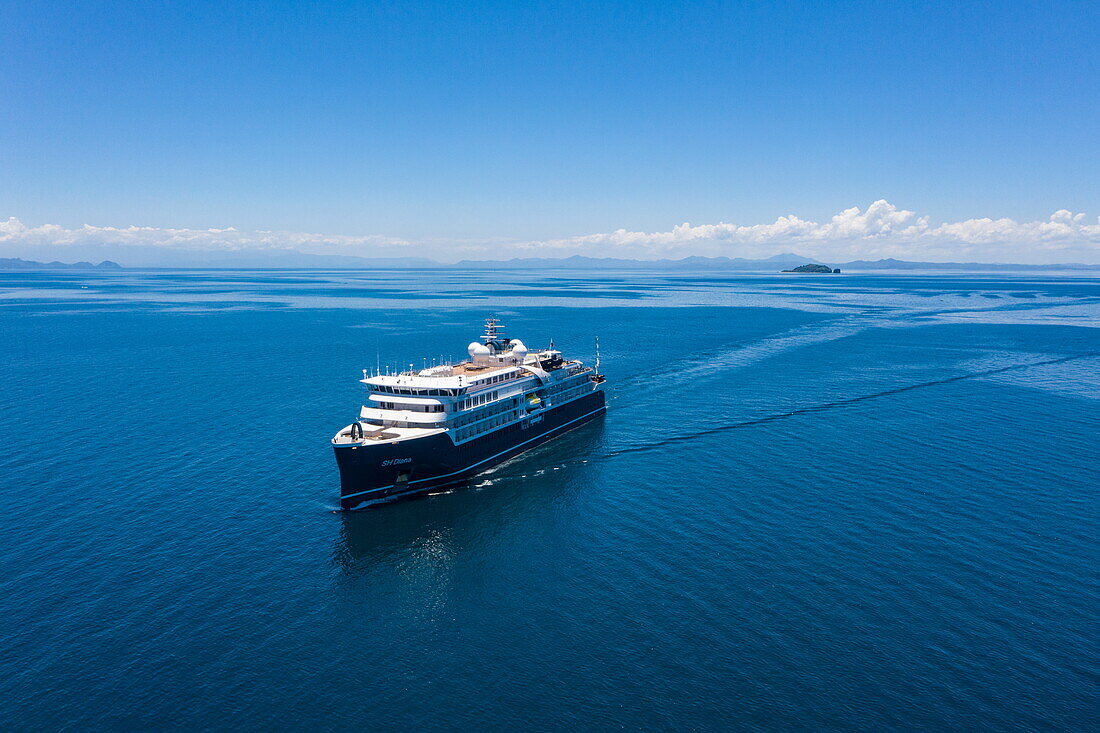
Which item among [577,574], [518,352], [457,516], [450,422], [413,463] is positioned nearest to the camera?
[577,574]

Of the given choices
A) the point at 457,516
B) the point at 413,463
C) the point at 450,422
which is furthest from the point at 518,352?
the point at 457,516

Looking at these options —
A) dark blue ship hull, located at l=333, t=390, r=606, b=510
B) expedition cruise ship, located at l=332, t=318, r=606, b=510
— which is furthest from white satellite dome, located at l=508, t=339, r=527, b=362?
dark blue ship hull, located at l=333, t=390, r=606, b=510

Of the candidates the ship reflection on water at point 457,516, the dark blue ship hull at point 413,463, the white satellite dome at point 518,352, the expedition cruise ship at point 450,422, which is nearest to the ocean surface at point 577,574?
the ship reflection on water at point 457,516

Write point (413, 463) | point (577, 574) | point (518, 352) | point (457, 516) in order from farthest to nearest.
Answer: point (518, 352), point (413, 463), point (457, 516), point (577, 574)

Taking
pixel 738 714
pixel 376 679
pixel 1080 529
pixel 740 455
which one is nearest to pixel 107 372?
pixel 376 679

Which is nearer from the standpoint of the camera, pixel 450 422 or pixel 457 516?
pixel 457 516

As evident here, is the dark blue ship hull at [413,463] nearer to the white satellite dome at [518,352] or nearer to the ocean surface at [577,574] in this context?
the ocean surface at [577,574]

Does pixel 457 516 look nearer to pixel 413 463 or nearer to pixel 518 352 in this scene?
pixel 413 463
